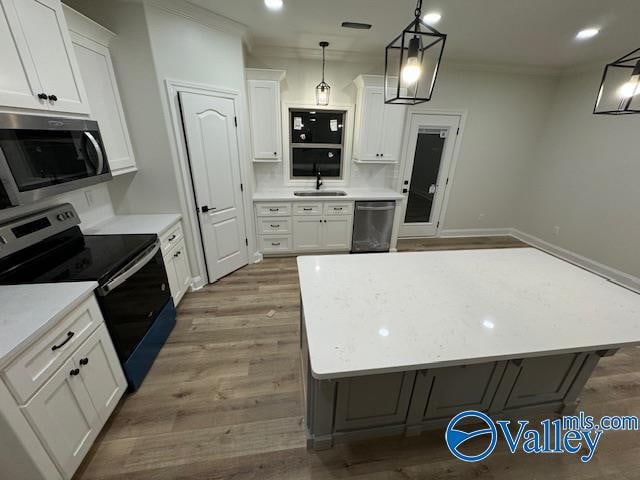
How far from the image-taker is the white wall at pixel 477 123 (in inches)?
138

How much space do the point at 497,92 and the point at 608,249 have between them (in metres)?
2.65

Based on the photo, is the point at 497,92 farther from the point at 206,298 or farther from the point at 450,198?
the point at 206,298

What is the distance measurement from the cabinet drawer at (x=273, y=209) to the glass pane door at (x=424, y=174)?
213 cm

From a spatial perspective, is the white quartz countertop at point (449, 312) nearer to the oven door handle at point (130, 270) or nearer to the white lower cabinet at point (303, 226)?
the oven door handle at point (130, 270)

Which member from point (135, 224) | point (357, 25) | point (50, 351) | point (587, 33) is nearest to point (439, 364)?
point (50, 351)

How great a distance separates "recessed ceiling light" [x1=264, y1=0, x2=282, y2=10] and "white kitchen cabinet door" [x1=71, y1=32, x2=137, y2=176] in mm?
1344

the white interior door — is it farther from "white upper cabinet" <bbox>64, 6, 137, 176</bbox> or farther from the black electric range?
the black electric range

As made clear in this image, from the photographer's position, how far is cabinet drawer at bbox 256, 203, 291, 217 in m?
3.43

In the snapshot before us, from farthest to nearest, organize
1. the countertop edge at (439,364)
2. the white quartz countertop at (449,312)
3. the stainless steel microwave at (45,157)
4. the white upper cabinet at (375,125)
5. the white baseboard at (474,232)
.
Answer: the white baseboard at (474,232), the white upper cabinet at (375,125), the stainless steel microwave at (45,157), the white quartz countertop at (449,312), the countertop edge at (439,364)

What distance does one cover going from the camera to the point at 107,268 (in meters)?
1.47

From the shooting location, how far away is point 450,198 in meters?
4.37

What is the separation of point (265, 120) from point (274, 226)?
1367 mm

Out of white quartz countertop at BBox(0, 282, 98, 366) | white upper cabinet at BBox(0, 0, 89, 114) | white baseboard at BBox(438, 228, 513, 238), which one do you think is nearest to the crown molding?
white upper cabinet at BBox(0, 0, 89, 114)

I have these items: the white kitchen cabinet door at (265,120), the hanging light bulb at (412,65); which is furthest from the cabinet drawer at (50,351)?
the white kitchen cabinet door at (265,120)
